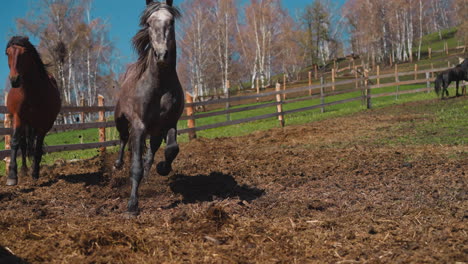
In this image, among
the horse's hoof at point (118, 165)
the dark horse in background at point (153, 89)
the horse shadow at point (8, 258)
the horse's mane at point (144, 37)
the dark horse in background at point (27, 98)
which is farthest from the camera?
the horse's hoof at point (118, 165)

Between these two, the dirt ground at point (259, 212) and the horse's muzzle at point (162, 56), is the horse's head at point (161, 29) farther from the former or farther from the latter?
the dirt ground at point (259, 212)

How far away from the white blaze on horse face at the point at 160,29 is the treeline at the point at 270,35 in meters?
31.8

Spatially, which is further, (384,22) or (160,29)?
(384,22)

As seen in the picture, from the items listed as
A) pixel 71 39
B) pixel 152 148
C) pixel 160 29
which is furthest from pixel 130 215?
pixel 71 39

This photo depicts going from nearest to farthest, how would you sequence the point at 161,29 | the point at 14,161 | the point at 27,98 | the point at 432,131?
the point at 161,29
the point at 27,98
the point at 14,161
the point at 432,131

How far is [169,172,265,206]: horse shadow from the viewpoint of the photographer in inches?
181

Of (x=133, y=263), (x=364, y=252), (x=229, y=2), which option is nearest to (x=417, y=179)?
(x=364, y=252)

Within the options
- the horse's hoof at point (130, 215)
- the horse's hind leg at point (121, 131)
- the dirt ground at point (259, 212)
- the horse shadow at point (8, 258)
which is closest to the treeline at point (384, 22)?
the dirt ground at point (259, 212)

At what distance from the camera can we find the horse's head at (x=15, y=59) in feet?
17.5

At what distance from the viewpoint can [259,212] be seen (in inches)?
153

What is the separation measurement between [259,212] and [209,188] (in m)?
1.26

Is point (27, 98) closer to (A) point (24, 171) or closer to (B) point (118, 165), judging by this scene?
(A) point (24, 171)

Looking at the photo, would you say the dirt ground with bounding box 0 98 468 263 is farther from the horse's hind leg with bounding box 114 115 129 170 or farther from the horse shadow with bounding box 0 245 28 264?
the horse's hind leg with bounding box 114 115 129 170

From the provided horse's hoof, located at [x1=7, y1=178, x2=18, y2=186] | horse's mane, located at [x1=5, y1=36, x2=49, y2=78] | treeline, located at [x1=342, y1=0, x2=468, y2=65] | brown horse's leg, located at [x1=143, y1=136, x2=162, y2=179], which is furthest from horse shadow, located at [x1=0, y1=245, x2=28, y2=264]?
treeline, located at [x1=342, y1=0, x2=468, y2=65]
